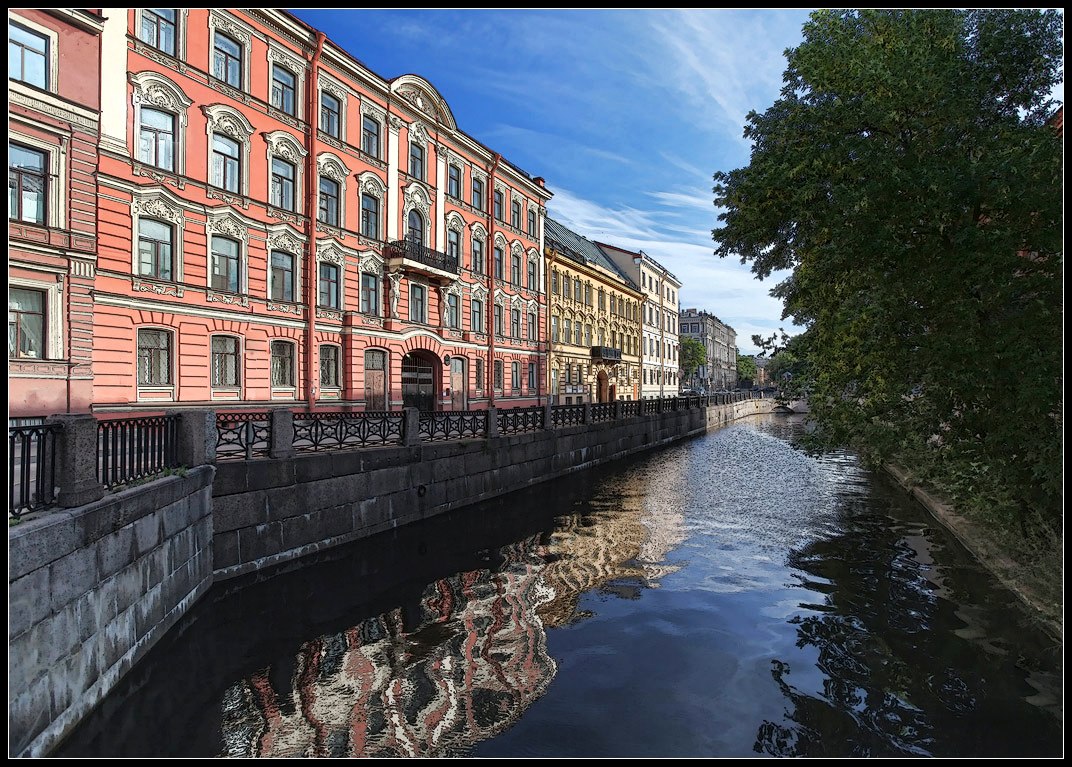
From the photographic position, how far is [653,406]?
35688 mm

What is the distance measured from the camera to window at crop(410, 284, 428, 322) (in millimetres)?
24547

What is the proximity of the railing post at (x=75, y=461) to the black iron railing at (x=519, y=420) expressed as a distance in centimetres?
1282

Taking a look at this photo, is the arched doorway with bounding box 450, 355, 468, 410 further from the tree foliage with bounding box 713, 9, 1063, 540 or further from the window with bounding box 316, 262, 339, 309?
the tree foliage with bounding box 713, 9, 1063, 540

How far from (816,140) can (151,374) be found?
55.8 feet

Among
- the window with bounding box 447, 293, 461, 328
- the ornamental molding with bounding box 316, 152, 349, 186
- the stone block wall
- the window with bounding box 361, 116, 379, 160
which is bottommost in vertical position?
the stone block wall

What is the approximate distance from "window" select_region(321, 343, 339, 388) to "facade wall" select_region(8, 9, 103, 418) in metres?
7.24

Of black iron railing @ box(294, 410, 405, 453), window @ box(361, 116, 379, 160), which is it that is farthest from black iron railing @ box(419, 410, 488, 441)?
window @ box(361, 116, 379, 160)

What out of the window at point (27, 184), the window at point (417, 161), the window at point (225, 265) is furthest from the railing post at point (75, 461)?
the window at point (417, 161)

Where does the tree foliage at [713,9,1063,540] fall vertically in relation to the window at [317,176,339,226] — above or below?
below

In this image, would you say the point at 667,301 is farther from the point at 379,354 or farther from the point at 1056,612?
the point at 1056,612

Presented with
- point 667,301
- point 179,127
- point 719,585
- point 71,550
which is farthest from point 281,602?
point 667,301

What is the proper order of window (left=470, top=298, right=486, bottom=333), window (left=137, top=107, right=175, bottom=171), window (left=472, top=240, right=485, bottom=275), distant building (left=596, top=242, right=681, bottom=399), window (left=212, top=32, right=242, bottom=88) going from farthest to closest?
distant building (left=596, top=242, right=681, bottom=399)
window (left=472, top=240, right=485, bottom=275)
window (left=470, top=298, right=486, bottom=333)
window (left=212, top=32, right=242, bottom=88)
window (left=137, top=107, right=175, bottom=171)

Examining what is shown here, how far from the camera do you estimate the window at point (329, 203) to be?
2045cm

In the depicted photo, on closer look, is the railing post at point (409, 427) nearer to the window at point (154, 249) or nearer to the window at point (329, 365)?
the window at point (329, 365)
